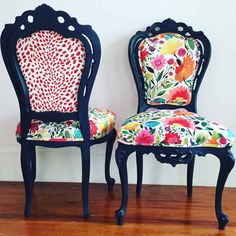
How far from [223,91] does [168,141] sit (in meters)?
0.74

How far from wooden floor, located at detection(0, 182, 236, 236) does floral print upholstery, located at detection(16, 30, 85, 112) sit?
1.97 ft

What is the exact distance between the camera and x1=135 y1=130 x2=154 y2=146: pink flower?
162 centimetres

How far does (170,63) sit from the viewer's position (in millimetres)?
1968

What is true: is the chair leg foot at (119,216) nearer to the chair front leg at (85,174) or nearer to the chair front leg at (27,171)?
the chair front leg at (85,174)

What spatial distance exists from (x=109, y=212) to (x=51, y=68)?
2.80ft

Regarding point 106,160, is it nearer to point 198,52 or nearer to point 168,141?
→ point 168,141

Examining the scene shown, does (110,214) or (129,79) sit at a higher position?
(129,79)

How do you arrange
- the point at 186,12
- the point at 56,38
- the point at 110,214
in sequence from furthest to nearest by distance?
1. the point at 186,12
2. the point at 110,214
3. the point at 56,38

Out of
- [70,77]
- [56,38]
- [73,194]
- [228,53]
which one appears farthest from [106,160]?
[228,53]

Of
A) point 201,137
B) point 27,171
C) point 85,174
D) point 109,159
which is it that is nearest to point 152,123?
point 201,137

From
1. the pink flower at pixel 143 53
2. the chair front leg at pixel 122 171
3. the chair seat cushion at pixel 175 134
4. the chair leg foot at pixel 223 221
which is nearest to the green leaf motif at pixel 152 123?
the chair seat cushion at pixel 175 134

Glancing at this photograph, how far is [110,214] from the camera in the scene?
74.0 inches

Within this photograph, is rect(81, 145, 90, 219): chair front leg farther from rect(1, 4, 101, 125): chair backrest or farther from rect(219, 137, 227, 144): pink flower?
rect(219, 137, 227, 144): pink flower

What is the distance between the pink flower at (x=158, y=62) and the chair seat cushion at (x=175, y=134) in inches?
16.8
